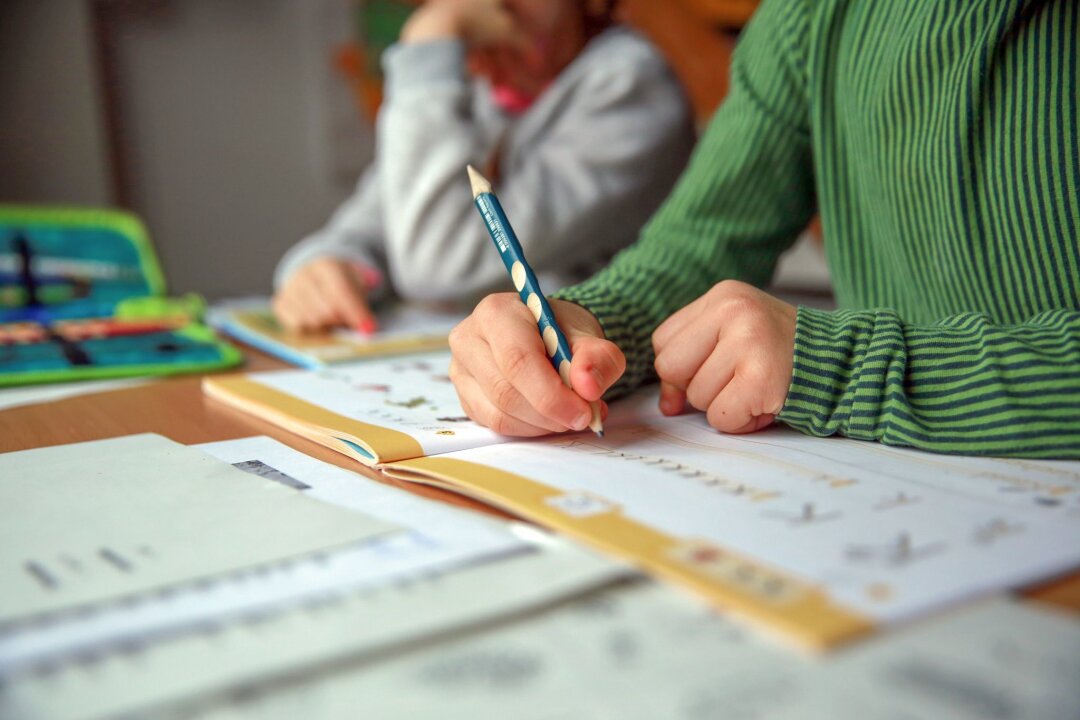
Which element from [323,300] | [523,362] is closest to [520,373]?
[523,362]

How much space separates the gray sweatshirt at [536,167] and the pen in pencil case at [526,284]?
46 centimetres

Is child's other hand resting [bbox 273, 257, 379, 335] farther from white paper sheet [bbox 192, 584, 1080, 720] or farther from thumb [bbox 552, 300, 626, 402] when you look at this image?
white paper sheet [bbox 192, 584, 1080, 720]

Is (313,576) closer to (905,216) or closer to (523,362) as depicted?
(523,362)

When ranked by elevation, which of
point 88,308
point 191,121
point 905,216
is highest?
point 191,121

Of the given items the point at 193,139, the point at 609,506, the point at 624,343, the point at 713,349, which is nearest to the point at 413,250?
the point at 624,343

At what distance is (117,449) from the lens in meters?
0.46

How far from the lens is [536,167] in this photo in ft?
3.28

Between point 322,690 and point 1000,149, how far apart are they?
1.57 ft

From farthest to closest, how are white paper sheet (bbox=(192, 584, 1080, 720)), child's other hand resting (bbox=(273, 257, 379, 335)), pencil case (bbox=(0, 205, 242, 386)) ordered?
child's other hand resting (bbox=(273, 257, 379, 335)) → pencil case (bbox=(0, 205, 242, 386)) → white paper sheet (bbox=(192, 584, 1080, 720))

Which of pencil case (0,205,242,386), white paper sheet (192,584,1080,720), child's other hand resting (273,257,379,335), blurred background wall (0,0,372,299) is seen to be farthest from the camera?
blurred background wall (0,0,372,299)

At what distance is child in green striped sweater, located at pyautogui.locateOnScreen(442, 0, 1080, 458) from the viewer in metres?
0.42

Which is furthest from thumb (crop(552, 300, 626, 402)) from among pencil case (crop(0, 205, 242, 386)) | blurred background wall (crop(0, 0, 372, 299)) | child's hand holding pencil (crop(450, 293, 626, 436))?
blurred background wall (crop(0, 0, 372, 299))

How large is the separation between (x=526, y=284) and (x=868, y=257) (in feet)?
1.08

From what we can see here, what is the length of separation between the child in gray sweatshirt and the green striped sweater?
30 centimetres
